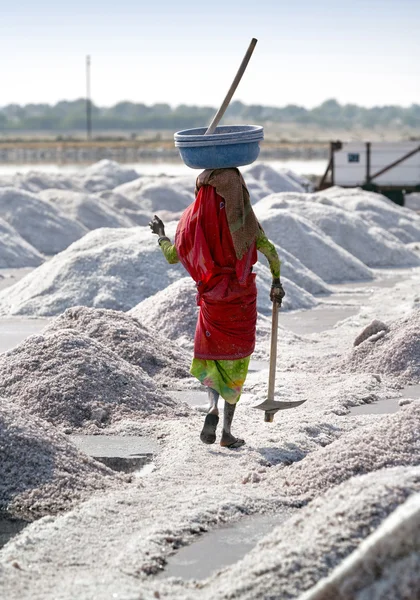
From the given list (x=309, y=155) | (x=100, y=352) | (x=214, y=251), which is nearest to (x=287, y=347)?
(x=100, y=352)

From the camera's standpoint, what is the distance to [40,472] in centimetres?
487

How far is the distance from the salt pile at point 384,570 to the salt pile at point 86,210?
1573cm

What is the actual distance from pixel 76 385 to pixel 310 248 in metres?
7.87

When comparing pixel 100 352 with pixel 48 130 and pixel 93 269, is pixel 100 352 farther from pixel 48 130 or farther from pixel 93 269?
pixel 48 130

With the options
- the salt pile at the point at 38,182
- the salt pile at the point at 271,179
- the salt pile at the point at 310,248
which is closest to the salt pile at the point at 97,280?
the salt pile at the point at 310,248

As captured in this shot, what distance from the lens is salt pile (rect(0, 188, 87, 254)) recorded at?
1719cm

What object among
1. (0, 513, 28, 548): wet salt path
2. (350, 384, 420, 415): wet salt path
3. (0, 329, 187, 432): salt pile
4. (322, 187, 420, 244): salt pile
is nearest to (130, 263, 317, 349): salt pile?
(0, 329, 187, 432): salt pile

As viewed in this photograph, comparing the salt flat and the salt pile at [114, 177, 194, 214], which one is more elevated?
the salt flat

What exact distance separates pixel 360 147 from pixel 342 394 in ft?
54.8

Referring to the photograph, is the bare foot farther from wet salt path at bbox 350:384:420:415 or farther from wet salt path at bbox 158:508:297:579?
wet salt path at bbox 158:508:297:579

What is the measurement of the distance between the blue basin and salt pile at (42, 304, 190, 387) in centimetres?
200

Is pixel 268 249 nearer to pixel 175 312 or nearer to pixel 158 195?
pixel 175 312

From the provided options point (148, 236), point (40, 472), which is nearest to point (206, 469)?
point (40, 472)

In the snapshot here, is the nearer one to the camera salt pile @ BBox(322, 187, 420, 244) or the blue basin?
the blue basin
